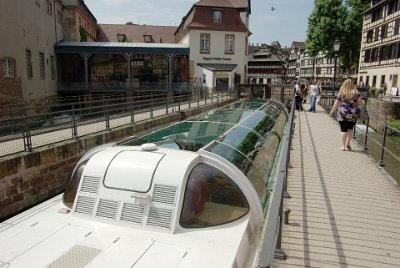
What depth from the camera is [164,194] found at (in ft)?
10.6

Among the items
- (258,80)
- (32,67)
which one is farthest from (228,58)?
(258,80)

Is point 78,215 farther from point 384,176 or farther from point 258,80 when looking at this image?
point 258,80

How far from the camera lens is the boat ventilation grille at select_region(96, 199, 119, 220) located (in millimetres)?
3314

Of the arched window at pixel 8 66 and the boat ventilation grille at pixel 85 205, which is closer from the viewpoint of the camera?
the boat ventilation grille at pixel 85 205

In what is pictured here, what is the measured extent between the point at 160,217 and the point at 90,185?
925 mm

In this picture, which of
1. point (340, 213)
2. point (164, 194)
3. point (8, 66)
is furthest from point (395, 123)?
point (8, 66)

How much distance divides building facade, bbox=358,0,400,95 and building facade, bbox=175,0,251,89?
1505 cm

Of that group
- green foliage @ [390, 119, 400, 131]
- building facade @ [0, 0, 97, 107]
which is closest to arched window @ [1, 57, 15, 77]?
building facade @ [0, 0, 97, 107]

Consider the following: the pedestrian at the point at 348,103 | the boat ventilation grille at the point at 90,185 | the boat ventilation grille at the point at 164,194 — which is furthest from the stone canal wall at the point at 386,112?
the boat ventilation grille at the point at 90,185

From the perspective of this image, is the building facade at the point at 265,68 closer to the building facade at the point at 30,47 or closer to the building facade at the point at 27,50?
the building facade at the point at 30,47

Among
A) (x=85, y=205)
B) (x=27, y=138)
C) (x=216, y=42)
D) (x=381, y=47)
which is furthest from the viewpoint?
(x=381, y=47)

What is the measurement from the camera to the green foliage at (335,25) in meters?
43.8

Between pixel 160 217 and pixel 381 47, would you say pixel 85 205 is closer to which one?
pixel 160 217

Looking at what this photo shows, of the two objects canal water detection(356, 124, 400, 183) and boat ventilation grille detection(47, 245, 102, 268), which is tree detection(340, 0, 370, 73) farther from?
boat ventilation grille detection(47, 245, 102, 268)
